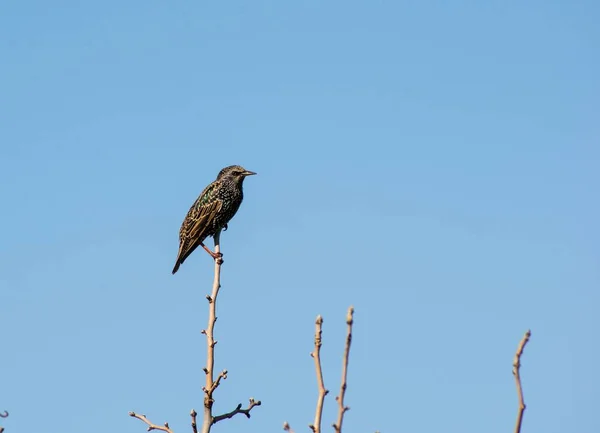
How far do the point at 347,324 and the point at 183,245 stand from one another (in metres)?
10.1

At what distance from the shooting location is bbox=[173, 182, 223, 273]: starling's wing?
13508 mm

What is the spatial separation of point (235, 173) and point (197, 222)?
1.15 m

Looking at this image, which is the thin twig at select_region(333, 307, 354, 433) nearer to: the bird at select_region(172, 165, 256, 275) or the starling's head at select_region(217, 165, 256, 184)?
the bird at select_region(172, 165, 256, 275)

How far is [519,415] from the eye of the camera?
11.2 ft

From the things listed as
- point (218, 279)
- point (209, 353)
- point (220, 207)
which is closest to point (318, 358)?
point (209, 353)

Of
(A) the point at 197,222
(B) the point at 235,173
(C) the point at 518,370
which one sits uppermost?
(B) the point at 235,173

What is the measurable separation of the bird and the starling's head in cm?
5

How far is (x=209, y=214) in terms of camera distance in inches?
532

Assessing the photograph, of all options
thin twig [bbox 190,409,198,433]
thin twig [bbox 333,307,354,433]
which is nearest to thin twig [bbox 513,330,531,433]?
thin twig [bbox 333,307,354,433]

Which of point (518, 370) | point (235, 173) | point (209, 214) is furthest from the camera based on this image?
point (235, 173)

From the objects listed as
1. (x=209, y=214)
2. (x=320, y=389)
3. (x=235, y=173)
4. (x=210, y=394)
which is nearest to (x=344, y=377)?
(x=320, y=389)

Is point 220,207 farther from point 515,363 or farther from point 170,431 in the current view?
point 515,363

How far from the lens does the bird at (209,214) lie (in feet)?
44.3

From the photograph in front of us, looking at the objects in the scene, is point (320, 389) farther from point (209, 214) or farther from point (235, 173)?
point (235, 173)
